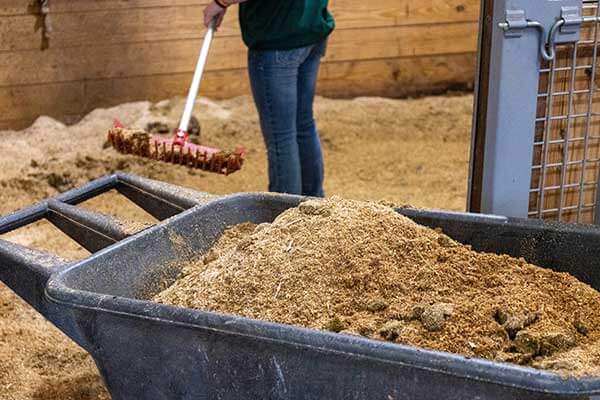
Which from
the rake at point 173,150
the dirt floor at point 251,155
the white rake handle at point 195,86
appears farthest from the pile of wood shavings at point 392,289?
the dirt floor at point 251,155

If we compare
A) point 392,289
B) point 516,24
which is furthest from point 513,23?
point 392,289

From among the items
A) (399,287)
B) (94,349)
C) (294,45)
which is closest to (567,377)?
(399,287)

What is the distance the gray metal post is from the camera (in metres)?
1.87

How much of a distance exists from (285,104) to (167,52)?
1.53 meters

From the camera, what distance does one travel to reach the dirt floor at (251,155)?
350 centimetres

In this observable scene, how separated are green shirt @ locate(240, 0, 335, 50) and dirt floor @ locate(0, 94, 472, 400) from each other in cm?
98

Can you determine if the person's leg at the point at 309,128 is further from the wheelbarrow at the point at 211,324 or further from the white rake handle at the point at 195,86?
the wheelbarrow at the point at 211,324

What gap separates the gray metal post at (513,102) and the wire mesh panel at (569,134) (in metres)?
0.06

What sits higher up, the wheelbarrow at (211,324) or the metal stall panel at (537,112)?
the metal stall panel at (537,112)

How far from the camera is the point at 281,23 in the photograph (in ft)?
8.51

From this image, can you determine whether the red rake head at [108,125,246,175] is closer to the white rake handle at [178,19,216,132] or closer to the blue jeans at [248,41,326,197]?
the white rake handle at [178,19,216,132]

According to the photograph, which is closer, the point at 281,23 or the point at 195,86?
the point at 281,23

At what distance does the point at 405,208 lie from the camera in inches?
72.6

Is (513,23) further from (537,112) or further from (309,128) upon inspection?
(309,128)
